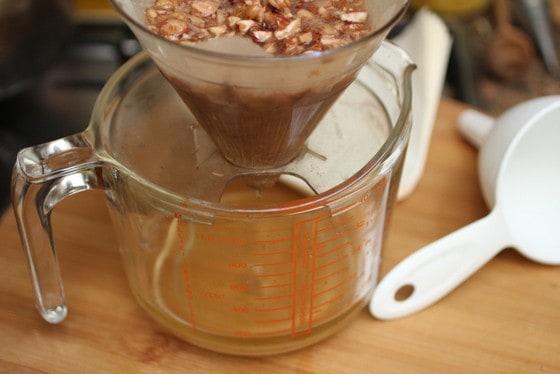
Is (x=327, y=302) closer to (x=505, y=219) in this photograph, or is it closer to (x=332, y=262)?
(x=332, y=262)

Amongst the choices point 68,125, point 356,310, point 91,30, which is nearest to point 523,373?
point 356,310

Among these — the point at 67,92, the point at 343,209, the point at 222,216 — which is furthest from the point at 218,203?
the point at 67,92

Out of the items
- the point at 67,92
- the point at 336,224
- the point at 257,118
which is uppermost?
the point at 257,118

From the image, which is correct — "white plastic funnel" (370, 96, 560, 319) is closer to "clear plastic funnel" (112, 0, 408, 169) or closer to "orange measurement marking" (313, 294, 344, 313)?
"orange measurement marking" (313, 294, 344, 313)

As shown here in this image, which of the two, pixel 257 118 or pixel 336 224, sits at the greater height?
pixel 257 118

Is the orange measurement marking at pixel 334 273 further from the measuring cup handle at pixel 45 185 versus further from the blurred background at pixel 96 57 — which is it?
the blurred background at pixel 96 57

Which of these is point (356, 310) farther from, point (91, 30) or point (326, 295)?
point (91, 30)
